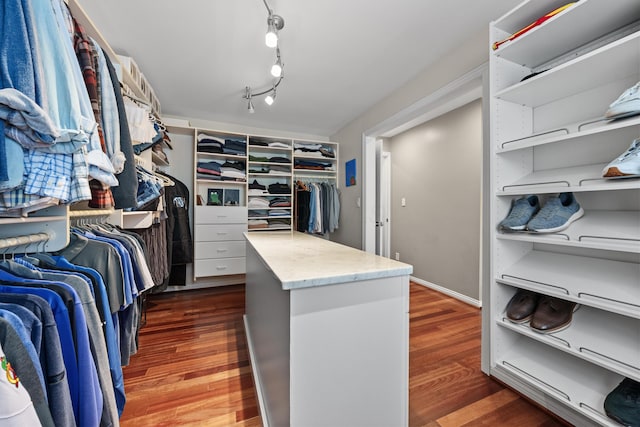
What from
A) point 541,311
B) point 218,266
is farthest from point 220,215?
point 541,311

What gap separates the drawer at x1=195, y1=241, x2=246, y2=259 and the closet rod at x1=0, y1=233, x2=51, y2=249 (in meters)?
2.18

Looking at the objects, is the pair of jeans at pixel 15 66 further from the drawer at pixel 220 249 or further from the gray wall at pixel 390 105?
the drawer at pixel 220 249

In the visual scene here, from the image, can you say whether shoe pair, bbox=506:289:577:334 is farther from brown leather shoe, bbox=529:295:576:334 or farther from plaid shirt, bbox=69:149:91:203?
plaid shirt, bbox=69:149:91:203

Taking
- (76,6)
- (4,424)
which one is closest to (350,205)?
(76,6)

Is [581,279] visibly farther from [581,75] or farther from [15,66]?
[15,66]

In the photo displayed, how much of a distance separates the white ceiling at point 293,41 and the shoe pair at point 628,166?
107cm

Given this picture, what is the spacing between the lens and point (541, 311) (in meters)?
1.34

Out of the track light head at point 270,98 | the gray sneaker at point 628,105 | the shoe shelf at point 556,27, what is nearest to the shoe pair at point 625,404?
the gray sneaker at point 628,105

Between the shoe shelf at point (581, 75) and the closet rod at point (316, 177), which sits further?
the closet rod at point (316, 177)

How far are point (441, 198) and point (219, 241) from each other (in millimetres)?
2758

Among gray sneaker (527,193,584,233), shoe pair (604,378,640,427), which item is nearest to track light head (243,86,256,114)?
gray sneaker (527,193,584,233)

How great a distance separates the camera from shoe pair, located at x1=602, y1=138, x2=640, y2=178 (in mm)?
959

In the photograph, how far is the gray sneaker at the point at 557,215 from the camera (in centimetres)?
123

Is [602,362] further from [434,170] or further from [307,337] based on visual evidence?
[434,170]
